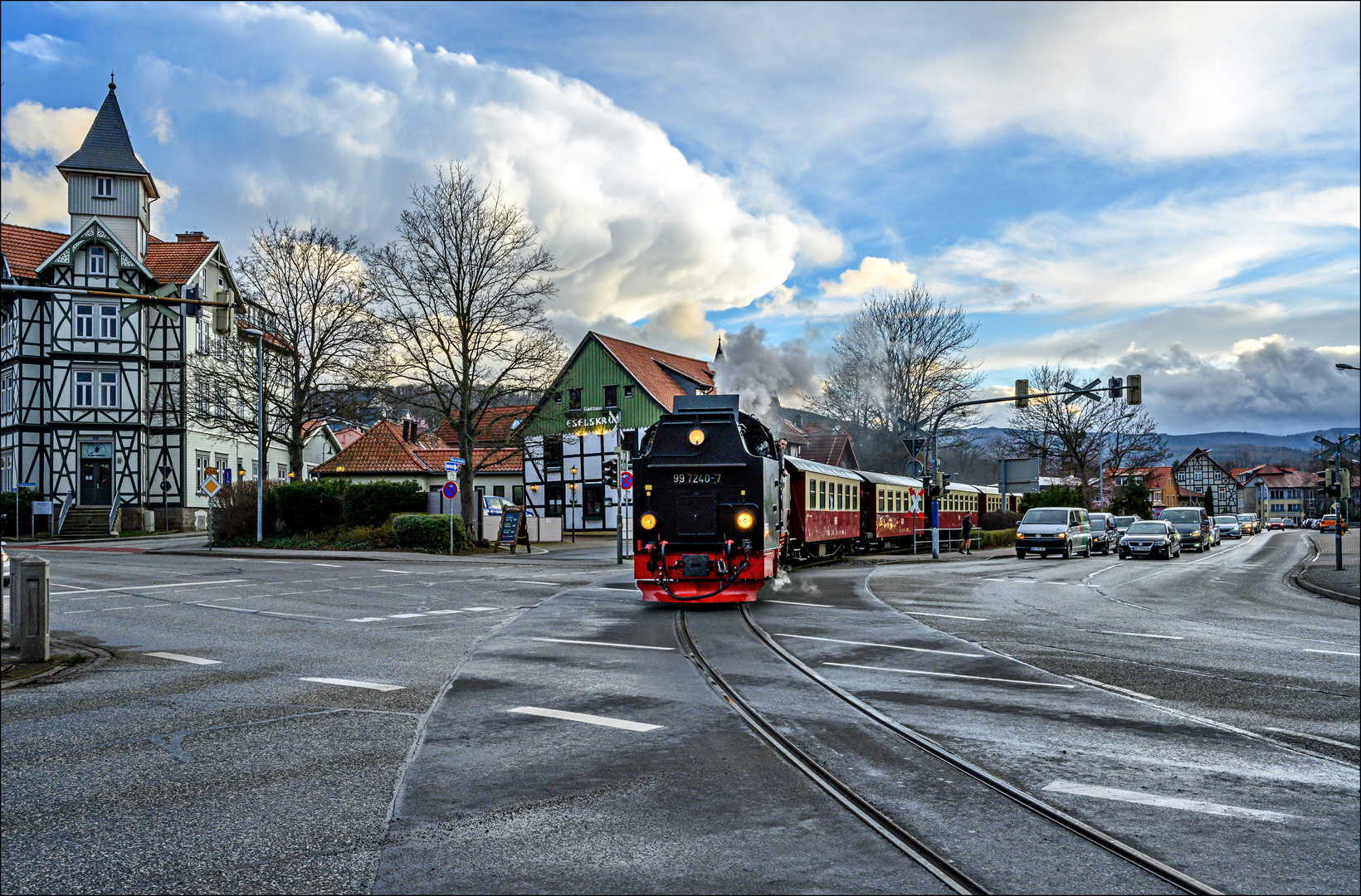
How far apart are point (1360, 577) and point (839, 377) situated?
2179 cm

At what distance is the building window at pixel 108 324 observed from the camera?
4384 centimetres

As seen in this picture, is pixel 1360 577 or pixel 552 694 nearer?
pixel 552 694

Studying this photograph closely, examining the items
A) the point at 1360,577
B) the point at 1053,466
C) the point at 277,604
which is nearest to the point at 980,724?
the point at 277,604

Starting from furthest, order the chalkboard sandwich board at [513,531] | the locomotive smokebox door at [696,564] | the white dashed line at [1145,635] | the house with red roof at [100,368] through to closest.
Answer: the house with red roof at [100,368] → the chalkboard sandwich board at [513,531] → the locomotive smokebox door at [696,564] → the white dashed line at [1145,635]

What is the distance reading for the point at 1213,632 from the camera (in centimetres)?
1377

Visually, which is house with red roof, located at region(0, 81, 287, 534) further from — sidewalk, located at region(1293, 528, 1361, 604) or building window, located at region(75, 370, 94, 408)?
sidewalk, located at region(1293, 528, 1361, 604)

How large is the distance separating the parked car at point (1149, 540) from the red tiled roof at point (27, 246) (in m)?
45.1

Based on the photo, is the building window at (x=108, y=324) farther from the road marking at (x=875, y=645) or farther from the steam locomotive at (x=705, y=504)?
the road marking at (x=875, y=645)

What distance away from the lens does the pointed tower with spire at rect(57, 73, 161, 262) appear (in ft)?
145

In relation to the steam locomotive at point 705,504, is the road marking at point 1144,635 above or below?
below

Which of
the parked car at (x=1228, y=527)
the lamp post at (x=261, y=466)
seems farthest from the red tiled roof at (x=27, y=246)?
the parked car at (x=1228, y=527)

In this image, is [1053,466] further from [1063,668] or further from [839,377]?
[1063,668]

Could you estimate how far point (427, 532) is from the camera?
3206 cm

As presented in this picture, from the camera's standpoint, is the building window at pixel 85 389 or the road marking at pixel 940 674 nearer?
the road marking at pixel 940 674
